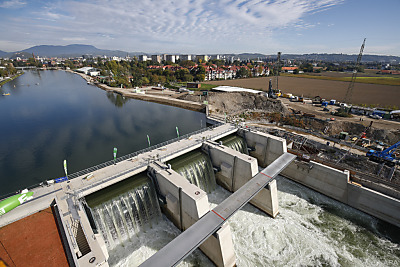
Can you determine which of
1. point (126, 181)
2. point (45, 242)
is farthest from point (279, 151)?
point (45, 242)

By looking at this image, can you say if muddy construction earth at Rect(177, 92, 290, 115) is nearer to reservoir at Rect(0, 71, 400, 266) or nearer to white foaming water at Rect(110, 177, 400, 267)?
reservoir at Rect(0, 71, 400, 266)

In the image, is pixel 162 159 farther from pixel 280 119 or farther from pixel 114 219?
pixel 280 119

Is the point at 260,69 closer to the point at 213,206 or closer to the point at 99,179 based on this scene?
the point at 213,206

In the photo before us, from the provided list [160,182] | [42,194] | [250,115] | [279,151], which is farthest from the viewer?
[250,115]

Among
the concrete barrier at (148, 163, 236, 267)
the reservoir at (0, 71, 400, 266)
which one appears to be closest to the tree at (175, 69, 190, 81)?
the reservoir at (0, 71, 400, 266)

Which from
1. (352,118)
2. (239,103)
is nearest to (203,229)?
(352,118)

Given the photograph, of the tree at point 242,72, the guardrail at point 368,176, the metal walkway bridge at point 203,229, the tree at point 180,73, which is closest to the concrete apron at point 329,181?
the guardrail at point 368,176
